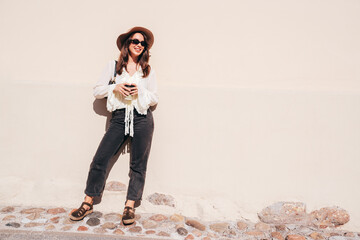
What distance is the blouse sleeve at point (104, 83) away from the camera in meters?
3.09

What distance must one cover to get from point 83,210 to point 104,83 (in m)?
1.34

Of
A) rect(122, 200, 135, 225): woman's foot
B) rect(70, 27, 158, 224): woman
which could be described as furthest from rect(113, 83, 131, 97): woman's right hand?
rect(122, 200, 135, 225): woman's foot

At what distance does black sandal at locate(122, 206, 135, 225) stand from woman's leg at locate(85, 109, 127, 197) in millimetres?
343

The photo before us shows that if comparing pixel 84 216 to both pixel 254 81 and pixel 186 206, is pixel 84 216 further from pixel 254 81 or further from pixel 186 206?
pixel 254 81

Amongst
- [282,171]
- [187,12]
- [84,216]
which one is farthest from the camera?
A: [187,12]

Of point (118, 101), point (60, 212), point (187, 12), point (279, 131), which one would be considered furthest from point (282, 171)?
point (60, 212)

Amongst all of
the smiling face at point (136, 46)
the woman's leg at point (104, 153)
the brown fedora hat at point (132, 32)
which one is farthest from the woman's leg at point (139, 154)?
the brown fedora hat at point (132, 32)

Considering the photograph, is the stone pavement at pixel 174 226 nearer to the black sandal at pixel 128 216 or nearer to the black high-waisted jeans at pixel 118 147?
the black sandal at pixel 128 216

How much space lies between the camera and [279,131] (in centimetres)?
329

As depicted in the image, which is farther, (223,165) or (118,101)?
(223,165)

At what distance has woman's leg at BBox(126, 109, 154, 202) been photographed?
10.3 ft

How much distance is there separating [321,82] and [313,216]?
151cm

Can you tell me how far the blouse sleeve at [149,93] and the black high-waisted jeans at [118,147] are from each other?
157 mm

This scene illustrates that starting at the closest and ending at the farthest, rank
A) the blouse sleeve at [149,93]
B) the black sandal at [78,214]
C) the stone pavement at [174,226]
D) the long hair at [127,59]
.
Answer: the stone pavement at [174,226] → the black sandal at [78,214] → the blouse sleeve at [149,93] → the long hair at [127,59]
